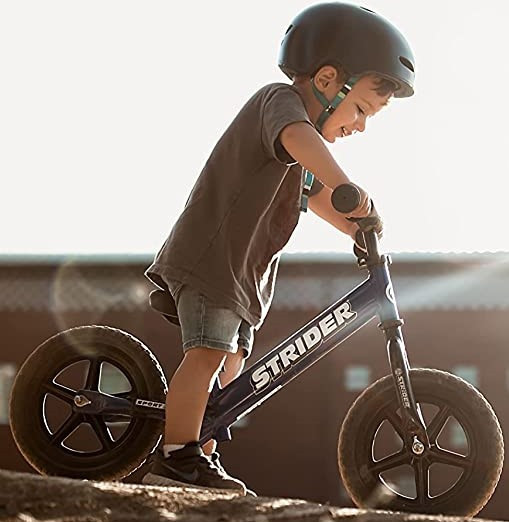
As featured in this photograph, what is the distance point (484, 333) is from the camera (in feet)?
57.5

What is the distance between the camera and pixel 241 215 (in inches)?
135

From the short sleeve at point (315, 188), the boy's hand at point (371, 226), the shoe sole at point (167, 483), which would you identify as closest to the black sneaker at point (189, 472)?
the shoe sole at point (167, 483)

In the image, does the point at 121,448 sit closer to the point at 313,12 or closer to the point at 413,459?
the point at 413,459

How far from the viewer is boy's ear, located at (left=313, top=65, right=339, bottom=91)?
11.7 feet

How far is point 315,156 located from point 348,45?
1.78 ft

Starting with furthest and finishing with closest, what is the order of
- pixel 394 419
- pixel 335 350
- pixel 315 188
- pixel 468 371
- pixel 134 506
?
pixel 468 371 → pixel 335 350 → pixel 315 188 → pixel 394 419 → pixel 134 506

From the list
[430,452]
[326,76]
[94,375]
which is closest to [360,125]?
[326,76]

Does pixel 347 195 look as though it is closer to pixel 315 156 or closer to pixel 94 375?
pixel 315 156

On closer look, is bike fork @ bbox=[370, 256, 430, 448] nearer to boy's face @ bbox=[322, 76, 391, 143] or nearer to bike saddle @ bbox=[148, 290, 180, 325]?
boy's face @ bbox=[322, 76, 391, 143]

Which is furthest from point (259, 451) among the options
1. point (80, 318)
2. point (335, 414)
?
point (80, 318)

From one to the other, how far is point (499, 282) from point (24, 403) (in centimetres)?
1481

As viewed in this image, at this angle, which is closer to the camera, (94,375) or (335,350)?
(94,375)

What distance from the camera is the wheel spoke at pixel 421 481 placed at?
3.45 metres

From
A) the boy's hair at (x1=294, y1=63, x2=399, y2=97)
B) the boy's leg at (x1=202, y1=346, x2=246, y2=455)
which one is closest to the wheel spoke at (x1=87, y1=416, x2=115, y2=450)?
the boy's leg at (x1=202, y1=346, x2=246, y2=455)
